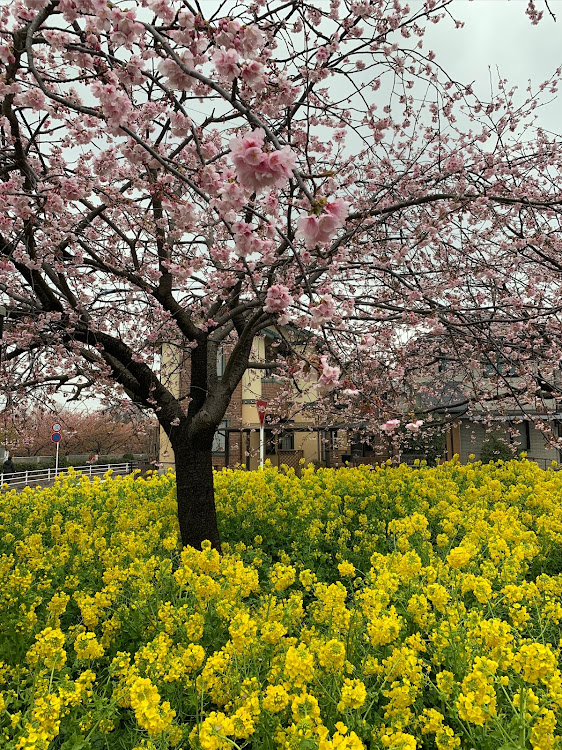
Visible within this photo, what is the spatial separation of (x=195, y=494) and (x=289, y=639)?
3116 mm

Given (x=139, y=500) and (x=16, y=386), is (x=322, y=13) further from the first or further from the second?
(x=139, y=500)

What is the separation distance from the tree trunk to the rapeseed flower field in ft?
1.21

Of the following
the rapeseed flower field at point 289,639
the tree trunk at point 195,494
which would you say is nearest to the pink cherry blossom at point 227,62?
the rapeseed flower field at point 289,639

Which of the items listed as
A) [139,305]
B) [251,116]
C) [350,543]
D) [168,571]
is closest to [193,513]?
[168,571]

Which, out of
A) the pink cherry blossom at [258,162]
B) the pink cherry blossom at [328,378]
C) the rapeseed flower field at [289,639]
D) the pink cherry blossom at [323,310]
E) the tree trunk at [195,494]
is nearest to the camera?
the pink cherry blossom at [258,162]

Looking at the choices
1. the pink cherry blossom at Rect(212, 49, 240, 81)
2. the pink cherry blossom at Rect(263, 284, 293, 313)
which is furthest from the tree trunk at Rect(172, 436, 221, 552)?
the pink cherry blossom at Rect(212, 49, 240, 81)

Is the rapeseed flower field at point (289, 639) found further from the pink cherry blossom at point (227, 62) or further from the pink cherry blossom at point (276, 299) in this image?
the pink cherry blossom at point (227, 62)

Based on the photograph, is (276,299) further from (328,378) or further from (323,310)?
(328,378)

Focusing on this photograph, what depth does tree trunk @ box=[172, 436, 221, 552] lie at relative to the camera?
5.56 metres

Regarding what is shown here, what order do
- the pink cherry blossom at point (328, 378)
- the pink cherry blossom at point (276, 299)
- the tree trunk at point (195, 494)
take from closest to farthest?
1. the pink cherry blossom at point (328, 378)
2. the pink cherry blossom at point (276, 299)
3. the tree trunk at point (195, 494)

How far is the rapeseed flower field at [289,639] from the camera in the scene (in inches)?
82.1

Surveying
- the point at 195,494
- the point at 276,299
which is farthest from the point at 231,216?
the point at 195,494

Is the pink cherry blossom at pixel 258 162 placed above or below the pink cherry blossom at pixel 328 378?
above

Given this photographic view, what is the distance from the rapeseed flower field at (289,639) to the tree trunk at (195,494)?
369mm
